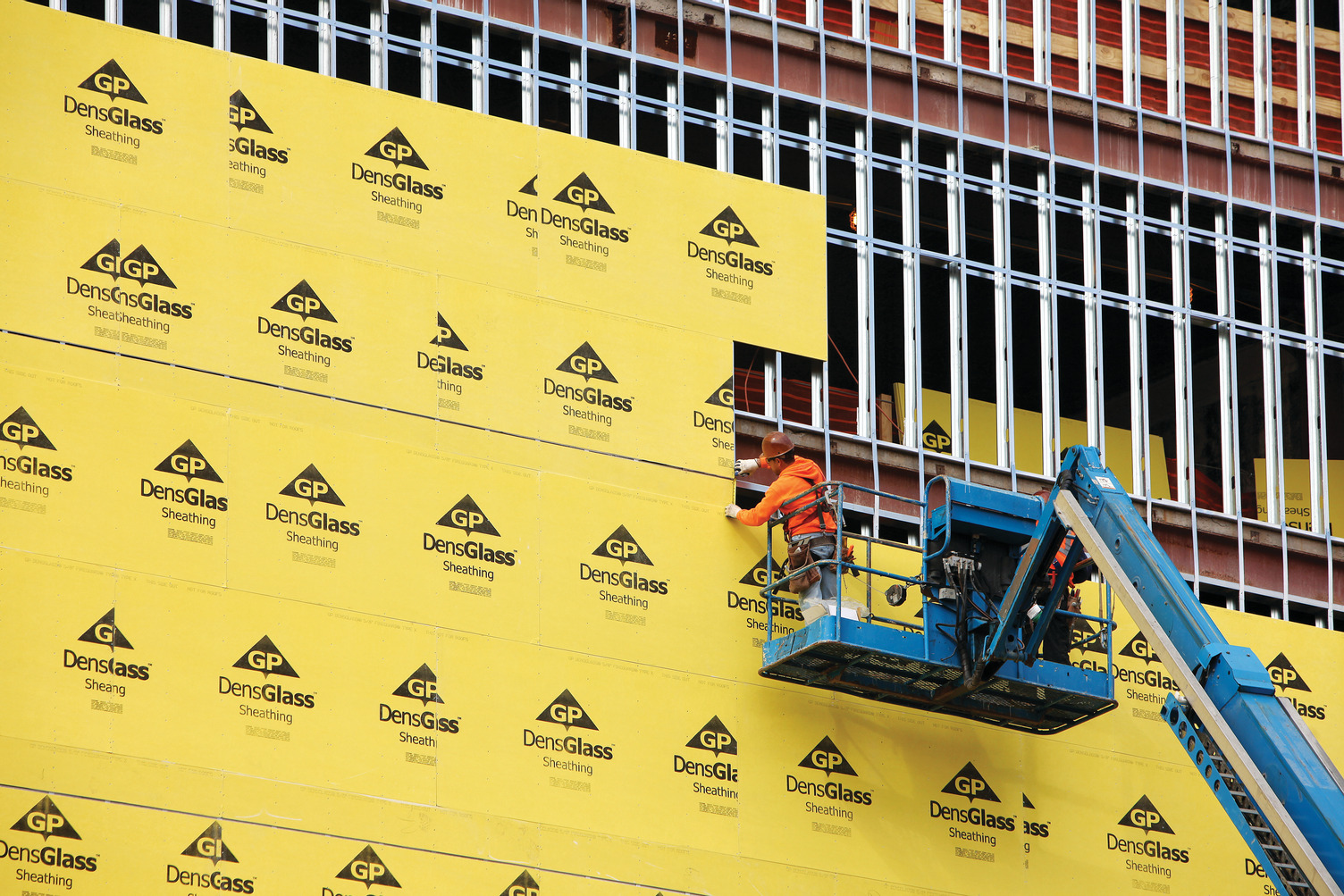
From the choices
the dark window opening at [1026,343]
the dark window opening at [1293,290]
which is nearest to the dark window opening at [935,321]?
the dark window opening at [1026,343]

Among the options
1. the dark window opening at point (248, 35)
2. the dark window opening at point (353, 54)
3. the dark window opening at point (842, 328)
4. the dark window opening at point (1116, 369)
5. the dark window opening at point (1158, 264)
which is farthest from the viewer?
Answer: the dark window opening at point (1116, 369)

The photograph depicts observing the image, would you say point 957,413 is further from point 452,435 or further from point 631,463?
point 452,435

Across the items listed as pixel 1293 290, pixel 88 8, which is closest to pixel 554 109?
pixel 88 8

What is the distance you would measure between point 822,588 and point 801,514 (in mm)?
766

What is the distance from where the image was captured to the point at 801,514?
20188 mm

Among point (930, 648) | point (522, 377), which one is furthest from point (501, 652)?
point (930, 648)

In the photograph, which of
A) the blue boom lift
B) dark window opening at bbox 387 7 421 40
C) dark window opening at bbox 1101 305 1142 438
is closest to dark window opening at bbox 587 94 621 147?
dark window opening at bbox 387 7 421 40

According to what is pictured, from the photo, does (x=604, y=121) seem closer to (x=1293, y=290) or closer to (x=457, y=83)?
(x=457, y=83)

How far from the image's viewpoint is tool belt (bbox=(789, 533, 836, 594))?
20.0 m

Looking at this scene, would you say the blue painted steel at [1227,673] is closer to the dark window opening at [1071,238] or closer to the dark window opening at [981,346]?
the dark window opening at [1071,238]

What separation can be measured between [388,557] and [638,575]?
8.53 ft

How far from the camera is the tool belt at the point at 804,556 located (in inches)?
786

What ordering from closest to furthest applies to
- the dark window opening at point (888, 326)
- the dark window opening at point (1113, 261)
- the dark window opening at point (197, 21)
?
the dark window opening at point (197, 21) < the dark window opening at point (1113, 261) < the dark window opening at point (888, 326)

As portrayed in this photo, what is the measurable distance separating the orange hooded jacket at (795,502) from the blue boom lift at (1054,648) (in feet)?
0.57
